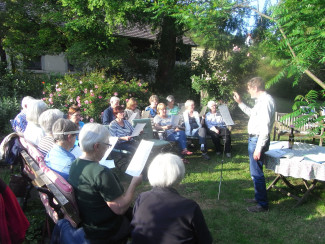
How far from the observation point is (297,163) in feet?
12.9

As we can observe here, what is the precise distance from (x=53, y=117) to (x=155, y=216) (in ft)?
6.98

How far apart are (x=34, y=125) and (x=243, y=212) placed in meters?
3.31

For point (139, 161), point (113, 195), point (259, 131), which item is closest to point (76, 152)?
point (139, 161)

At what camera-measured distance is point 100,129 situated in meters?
2.48

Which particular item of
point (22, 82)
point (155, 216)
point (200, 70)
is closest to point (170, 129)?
point (155, 216)

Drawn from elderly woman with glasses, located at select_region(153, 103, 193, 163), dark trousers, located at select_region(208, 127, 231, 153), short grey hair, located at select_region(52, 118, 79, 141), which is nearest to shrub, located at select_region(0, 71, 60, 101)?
elderly woman with glasses, located at select_region(153, 103, 193, 163)

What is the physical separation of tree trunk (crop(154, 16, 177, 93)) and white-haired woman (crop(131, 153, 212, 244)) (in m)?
12.3

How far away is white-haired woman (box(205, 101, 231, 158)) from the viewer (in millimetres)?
6684

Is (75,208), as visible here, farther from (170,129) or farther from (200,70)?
(200,70)

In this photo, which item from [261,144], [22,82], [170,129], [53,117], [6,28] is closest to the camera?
[53,117]

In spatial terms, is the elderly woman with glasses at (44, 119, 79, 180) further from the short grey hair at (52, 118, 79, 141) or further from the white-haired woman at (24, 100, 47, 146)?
the white-haired woman at (24, 100, 47, 146)

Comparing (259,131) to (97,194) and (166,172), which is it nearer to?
(166,172)

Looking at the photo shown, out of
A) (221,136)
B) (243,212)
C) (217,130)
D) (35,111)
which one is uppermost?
(35,111)

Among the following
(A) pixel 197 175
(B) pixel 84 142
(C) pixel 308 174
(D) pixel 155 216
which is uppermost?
(B) pixel 84 142
